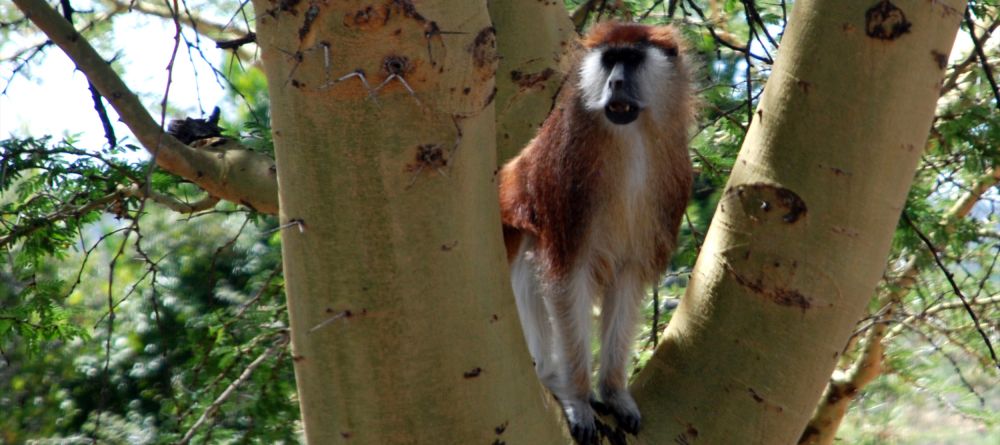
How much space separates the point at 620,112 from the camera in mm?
2996

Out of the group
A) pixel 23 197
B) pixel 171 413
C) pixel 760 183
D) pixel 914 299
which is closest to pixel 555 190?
pixel 760 183

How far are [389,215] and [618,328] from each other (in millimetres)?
1595

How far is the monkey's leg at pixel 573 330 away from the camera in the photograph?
9.41 feet

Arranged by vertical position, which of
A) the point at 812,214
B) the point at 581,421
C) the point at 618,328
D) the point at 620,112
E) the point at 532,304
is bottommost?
the point at 581,421

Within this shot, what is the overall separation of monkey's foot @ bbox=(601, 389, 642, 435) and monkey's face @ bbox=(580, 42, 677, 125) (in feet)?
2.89

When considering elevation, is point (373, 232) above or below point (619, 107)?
below

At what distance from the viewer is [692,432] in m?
2.09

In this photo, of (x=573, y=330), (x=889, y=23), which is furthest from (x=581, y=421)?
(x=889, y=23)

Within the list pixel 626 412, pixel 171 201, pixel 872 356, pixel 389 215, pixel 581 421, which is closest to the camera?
pixel 389 215

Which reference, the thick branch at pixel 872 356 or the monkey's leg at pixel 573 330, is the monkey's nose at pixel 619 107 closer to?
the monkey's leg at pixel 573 330

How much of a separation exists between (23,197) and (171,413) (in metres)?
1.40

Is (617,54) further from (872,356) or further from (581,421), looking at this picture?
(872,356)

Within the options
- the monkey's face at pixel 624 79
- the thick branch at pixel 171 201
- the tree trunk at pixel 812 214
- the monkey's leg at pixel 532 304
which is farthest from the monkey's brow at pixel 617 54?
the thick branch at pixel 171 201

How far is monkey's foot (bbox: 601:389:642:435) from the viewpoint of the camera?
223cm
